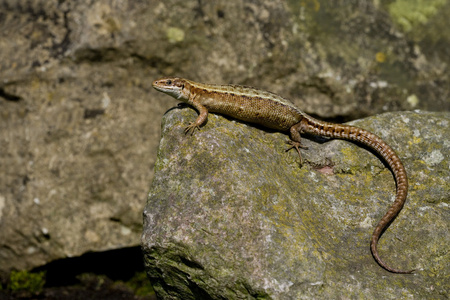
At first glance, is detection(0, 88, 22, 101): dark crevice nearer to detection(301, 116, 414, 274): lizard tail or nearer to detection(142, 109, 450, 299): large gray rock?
detection(142, 109, 450, 299): large gray rock

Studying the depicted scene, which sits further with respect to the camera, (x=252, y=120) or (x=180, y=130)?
(x=252, y=120)

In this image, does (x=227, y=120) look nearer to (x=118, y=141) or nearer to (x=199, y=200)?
(x=199, y=200)

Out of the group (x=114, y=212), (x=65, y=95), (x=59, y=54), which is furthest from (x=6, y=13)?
(x=114, y=212)

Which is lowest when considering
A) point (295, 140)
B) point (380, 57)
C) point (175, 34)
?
point (295, 140)

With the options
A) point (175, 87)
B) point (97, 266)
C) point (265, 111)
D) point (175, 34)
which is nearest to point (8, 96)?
point (175, 34)

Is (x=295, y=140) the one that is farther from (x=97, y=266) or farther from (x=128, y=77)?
(x=97, y=266)

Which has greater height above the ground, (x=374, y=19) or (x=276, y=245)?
(x=374, y=19)

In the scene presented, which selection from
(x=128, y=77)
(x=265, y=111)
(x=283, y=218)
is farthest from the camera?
(x=128, y=77)
